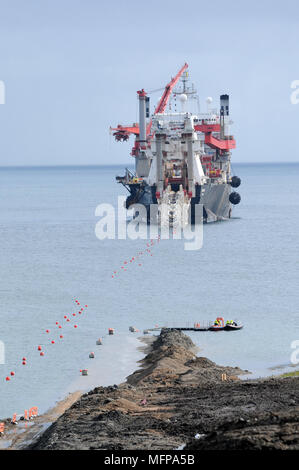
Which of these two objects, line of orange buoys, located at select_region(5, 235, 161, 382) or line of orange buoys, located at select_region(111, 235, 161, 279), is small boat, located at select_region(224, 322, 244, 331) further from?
line of orange buoys, located at select_region(111, 235, 161, 279)

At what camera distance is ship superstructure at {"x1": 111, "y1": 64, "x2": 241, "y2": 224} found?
371 ft

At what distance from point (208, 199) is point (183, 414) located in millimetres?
89707

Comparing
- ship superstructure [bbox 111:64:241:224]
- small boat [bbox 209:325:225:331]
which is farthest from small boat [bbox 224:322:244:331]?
ship superstructure [bbox 111:64:241:224]

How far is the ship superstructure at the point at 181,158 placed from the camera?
4449 inches

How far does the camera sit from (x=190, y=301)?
60.2 meters

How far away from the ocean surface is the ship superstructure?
569cm

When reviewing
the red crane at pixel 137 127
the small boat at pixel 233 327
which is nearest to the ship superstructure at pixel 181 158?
the red crane at pixel 137 127

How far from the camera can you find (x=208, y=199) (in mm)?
118500

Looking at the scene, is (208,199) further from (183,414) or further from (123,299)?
(183,414)

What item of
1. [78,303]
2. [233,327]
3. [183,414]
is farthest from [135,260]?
[183,414]

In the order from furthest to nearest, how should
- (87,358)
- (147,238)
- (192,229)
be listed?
1. (192,229)
2. (147,238)
3. (87,358)

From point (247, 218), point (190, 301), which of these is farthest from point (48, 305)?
point (247, 218)
